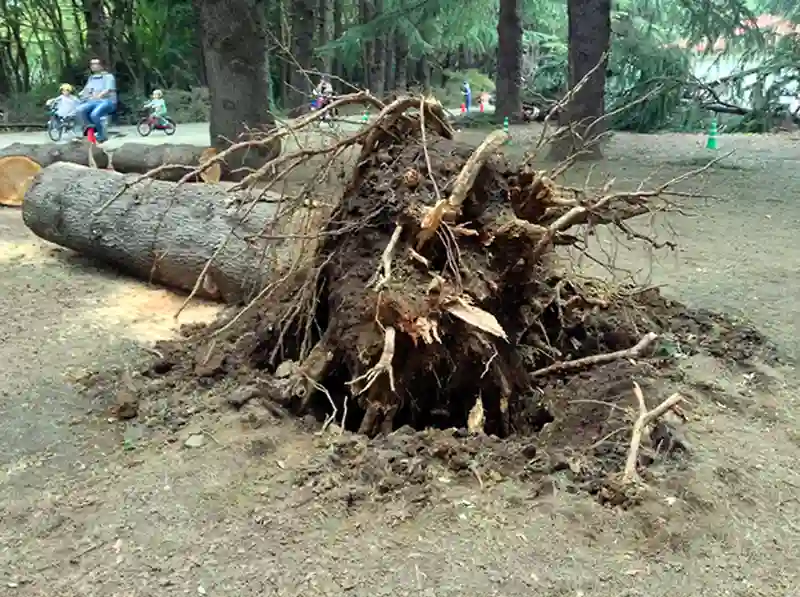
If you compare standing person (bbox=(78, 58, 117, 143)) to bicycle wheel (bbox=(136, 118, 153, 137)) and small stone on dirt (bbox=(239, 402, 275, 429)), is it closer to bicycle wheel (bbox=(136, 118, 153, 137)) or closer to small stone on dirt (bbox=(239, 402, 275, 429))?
bicycle wheel (bbox=(136, 118, 153, 137))

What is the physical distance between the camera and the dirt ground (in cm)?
274

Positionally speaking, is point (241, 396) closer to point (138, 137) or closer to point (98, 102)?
point (98, 102)

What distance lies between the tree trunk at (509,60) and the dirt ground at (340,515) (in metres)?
13.0

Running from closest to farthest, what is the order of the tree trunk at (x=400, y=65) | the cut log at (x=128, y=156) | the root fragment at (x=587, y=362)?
the root fragment at (x=587, y=362) < the cut log at (x=128, y=156) < the tree trunk at (x=400, y=65)

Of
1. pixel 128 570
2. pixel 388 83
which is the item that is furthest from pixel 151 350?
pixel 388 83

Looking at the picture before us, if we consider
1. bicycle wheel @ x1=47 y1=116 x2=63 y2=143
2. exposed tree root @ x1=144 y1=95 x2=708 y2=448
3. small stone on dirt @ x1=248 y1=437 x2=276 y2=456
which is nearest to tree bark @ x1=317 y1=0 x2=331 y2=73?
bicycle wheel @ x1=47 y1=116 x2=63 y2=143

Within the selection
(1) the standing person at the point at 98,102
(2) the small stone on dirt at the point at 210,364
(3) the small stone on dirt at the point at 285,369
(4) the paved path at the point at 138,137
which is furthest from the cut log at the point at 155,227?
(1) the standing person at the point at 98,102

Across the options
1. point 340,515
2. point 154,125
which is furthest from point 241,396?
point 154,125

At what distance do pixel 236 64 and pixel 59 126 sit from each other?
24.6ft

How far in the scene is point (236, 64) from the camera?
9547 millimetres

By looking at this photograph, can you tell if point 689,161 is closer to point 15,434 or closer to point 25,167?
point 25,167

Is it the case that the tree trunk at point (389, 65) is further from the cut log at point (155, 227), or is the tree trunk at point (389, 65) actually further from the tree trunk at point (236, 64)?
the cut log at point (155, 227)

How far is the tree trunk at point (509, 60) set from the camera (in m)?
16.2

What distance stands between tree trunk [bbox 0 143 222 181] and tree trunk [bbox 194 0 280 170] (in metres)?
0.51
